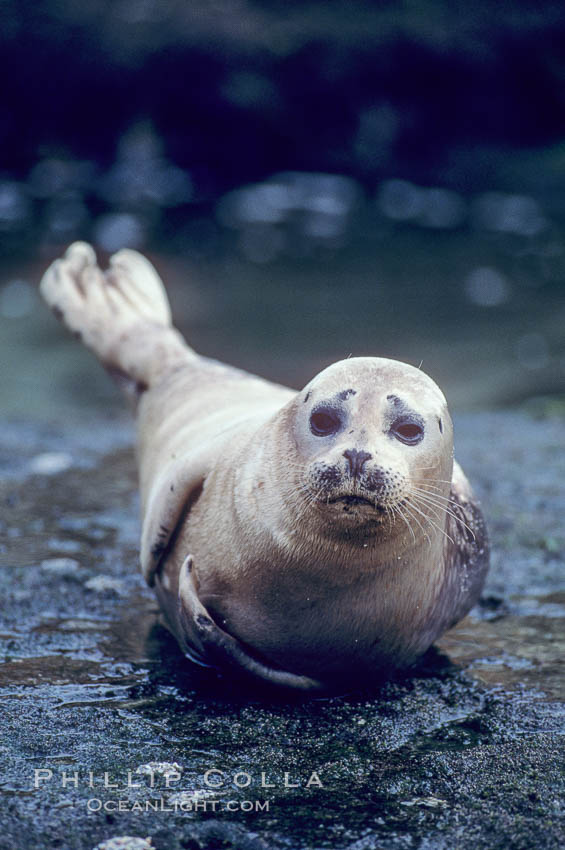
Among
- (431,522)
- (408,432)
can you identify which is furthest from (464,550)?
Answer: (408,432)

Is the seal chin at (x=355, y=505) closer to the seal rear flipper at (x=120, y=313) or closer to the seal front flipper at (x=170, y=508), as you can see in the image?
the seal front flipper at (x=170, y=508)

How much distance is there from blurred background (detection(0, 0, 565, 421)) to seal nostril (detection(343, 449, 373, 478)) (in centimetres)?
687

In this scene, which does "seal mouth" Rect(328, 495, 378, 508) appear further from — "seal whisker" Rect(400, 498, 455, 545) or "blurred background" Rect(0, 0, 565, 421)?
"blurred background" Rect(0, 0, 565, 421)

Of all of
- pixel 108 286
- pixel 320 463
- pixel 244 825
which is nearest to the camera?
pixel 244 825

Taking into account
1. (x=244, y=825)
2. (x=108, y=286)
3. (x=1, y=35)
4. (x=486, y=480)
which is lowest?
(x=244, y=825)

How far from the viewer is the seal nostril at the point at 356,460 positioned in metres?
2.69

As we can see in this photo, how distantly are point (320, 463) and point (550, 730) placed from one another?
1.03m

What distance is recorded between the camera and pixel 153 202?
1364cm

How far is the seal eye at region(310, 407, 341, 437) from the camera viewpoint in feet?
9.51

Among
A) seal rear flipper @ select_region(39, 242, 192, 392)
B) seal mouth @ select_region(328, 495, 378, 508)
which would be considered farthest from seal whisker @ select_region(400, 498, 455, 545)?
seal rear flipper @ select_region(39, 242, 192, 392)

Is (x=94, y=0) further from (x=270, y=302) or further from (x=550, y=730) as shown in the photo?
(x=550, y=730)

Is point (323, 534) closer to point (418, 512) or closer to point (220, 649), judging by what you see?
point (418, 512)

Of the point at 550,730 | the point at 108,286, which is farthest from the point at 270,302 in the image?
the point at 550,730

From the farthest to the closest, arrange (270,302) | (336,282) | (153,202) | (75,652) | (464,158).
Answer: (464,158), (153,202), (336,282), (270,302), (75,652)
